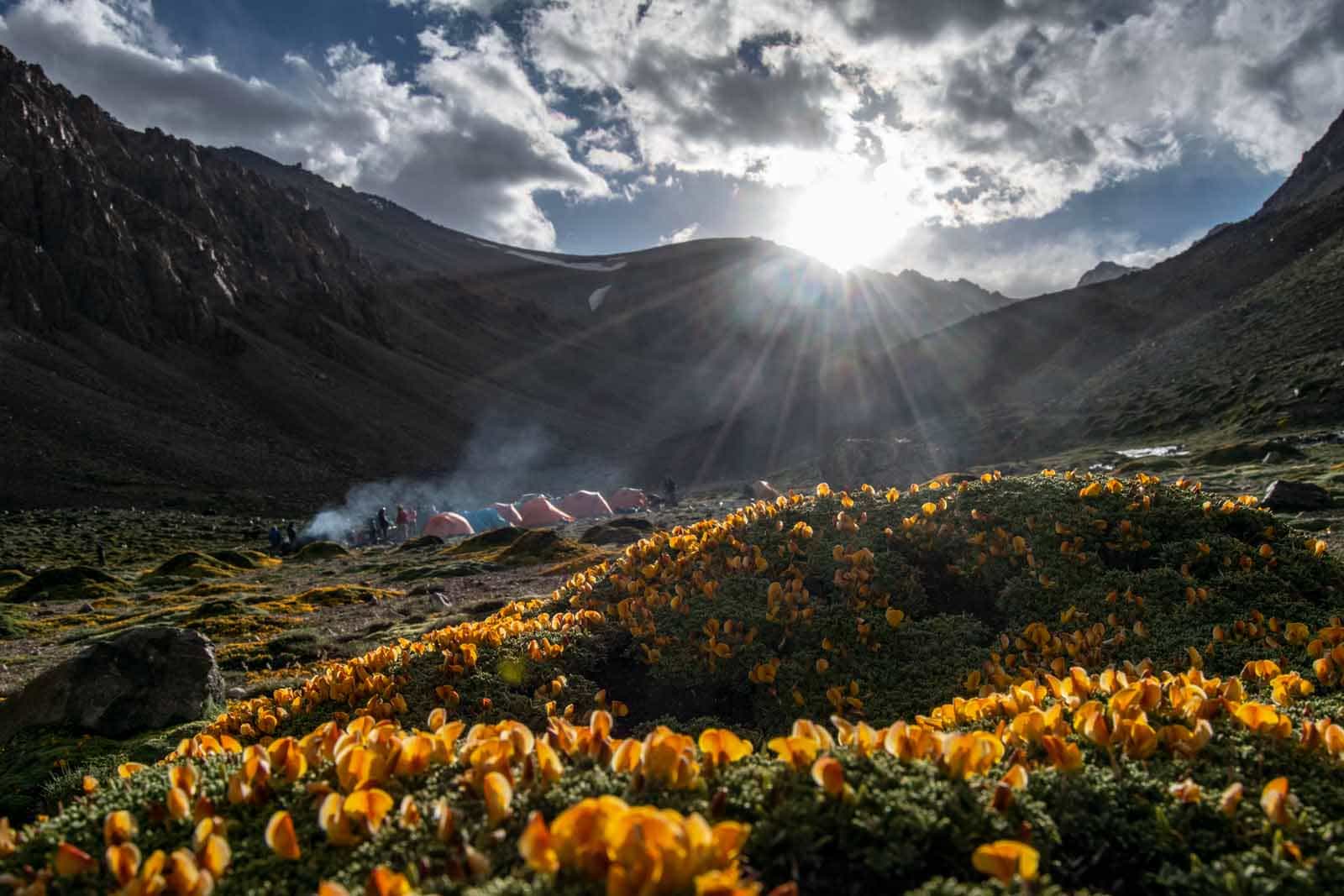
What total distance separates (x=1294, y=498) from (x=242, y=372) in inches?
4396

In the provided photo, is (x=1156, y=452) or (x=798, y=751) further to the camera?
(x=1156, y=452)

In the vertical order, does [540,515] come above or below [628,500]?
above

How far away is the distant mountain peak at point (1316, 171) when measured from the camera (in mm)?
134375

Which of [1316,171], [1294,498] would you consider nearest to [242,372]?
[1294,498]

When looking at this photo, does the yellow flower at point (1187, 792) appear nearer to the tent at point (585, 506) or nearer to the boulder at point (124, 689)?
the boulder at point (124, 689)

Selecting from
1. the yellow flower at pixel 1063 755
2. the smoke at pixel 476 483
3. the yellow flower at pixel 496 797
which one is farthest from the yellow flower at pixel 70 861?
the smoke at pixel 476 483

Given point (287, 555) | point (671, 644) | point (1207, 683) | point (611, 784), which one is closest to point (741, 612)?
point (671, 644)

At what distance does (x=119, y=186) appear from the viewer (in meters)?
107

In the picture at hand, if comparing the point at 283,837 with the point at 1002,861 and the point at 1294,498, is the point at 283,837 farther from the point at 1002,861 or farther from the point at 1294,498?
the point at 1294,498

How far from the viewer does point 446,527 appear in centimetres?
5084

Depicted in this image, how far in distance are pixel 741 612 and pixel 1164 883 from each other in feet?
12.9

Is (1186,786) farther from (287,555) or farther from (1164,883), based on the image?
(287,555)

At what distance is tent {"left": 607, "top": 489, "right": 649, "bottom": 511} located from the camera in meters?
60.3

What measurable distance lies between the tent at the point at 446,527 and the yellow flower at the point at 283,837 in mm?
50113
